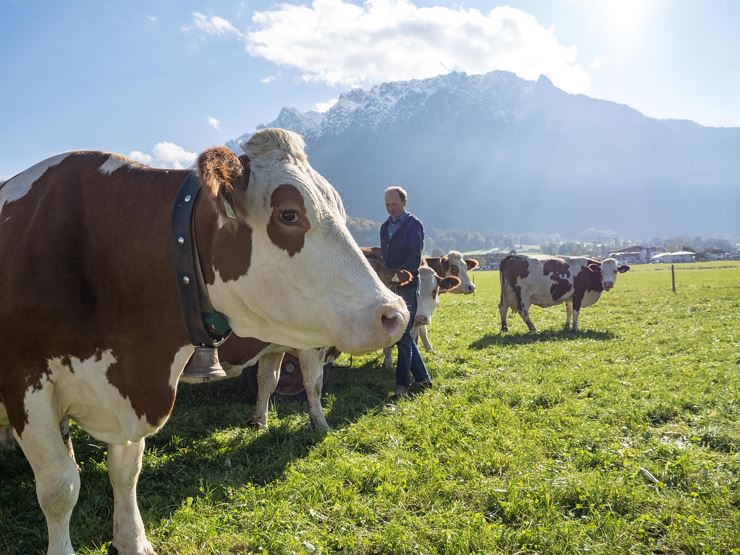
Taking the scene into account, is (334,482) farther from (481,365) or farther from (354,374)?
(481,365)

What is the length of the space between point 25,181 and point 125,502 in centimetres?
203

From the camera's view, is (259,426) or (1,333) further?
(259,426)

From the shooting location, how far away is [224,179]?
205 cm

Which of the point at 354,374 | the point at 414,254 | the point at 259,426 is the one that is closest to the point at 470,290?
the point at 354,374

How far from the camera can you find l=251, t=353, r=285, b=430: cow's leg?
564cm

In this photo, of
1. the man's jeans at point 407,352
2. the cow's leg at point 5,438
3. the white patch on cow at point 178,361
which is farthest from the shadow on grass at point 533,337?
the white patch on cow at point 178,361

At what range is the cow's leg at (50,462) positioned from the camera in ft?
7.61

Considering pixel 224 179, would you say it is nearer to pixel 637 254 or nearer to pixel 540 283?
pixel 540 283

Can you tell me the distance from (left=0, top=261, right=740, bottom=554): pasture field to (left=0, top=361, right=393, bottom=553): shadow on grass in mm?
18

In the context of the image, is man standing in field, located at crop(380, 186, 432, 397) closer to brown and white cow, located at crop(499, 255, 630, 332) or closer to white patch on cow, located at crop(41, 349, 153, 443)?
white patch on cow, located at crop(41, 349, 153, 443)

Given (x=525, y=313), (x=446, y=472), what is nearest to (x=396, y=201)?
(x=446, y=472)

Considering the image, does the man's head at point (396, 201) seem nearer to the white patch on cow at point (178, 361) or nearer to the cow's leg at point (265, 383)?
the cow's leg at point (265, 383)

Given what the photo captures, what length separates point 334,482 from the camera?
13.0 feet

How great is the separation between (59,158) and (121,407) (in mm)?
1502
